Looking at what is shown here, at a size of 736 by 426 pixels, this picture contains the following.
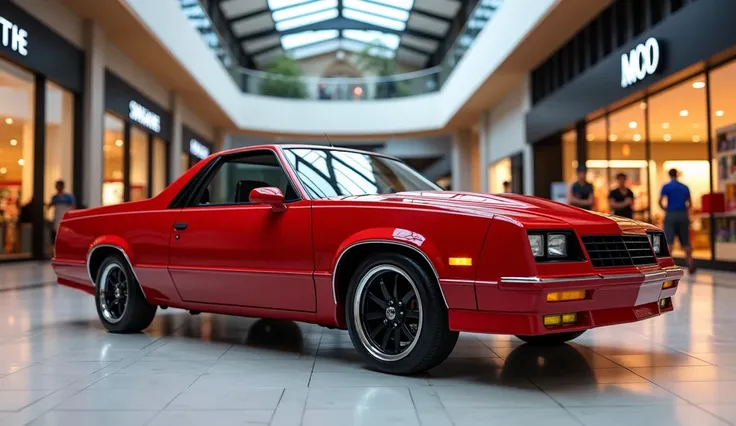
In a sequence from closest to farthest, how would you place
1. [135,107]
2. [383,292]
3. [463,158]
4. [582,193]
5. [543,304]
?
[543,304]
[383,292]
[582,193]
[135,107]
[463,158]

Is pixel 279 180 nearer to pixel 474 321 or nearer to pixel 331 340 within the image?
pixel 331 340

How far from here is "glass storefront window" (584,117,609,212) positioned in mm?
15914

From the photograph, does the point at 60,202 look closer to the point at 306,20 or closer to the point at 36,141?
the point at 36,141

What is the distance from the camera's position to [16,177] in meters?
13.9

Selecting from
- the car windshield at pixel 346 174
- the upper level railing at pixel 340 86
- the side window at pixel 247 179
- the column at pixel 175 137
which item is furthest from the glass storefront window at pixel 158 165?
the car windshield at pixel 346 174

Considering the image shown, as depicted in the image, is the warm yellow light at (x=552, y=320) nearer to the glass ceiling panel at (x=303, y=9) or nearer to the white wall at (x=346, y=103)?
the white wall at (x=346, y=103)

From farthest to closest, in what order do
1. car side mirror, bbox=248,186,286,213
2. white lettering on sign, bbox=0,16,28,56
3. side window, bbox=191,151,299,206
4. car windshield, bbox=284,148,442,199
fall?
1. white lettering on sign, bbox=0,16,28,56
2. side window, bbox=191,151,299,206
3. car windshield, bbox=284,148,442,199
4. car side mirror, bbox=248,186,286,213

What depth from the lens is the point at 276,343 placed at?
→ 5078 mm

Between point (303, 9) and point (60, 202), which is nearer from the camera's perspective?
point (60, 202)

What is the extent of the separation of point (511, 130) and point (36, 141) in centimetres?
1400

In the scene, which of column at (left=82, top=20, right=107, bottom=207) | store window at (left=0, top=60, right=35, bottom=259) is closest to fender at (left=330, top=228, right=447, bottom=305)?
store window at (left=0, top=60, right=35, bottom=259)

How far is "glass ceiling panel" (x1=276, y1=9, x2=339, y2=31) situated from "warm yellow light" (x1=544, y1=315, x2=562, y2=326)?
30.0 meters

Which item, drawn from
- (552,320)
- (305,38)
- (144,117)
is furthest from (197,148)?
(552,320)

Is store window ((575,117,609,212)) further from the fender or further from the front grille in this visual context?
the fender
